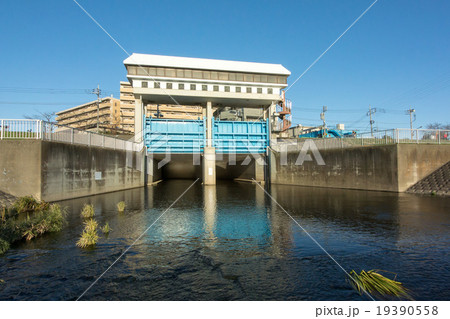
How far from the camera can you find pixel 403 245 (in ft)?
29.2

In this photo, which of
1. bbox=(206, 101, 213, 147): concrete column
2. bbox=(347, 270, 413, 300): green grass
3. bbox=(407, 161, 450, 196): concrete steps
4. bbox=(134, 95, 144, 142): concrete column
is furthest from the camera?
bbox=(206, 101, 213, 147): concrete column

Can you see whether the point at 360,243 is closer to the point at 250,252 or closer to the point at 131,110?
the point at 250,252

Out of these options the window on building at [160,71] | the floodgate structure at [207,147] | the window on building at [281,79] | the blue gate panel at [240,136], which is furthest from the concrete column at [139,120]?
the window on building at [281,79]

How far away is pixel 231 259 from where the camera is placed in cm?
777

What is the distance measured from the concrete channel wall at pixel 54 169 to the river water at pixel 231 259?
6.51 meters

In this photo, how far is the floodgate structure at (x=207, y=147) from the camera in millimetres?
18391

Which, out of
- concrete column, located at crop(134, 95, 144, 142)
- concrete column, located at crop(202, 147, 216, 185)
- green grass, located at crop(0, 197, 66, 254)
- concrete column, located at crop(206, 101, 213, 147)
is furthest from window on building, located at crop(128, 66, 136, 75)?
green grass, located at crop(0, 197, 66, 254)

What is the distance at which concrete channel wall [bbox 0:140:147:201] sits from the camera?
56.1ft

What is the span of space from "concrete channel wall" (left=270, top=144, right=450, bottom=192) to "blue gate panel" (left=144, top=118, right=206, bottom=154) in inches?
581

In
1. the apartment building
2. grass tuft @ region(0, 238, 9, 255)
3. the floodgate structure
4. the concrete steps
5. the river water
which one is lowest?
the river water

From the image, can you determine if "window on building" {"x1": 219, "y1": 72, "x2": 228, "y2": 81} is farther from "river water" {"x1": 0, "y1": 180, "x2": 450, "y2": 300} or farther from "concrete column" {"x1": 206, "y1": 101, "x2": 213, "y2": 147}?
"river water" {"x1": 0, "y1": 180, "x2": 450, "y2": 300}

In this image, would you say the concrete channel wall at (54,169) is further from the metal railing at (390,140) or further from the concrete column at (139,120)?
the metal railing at (390,140)
